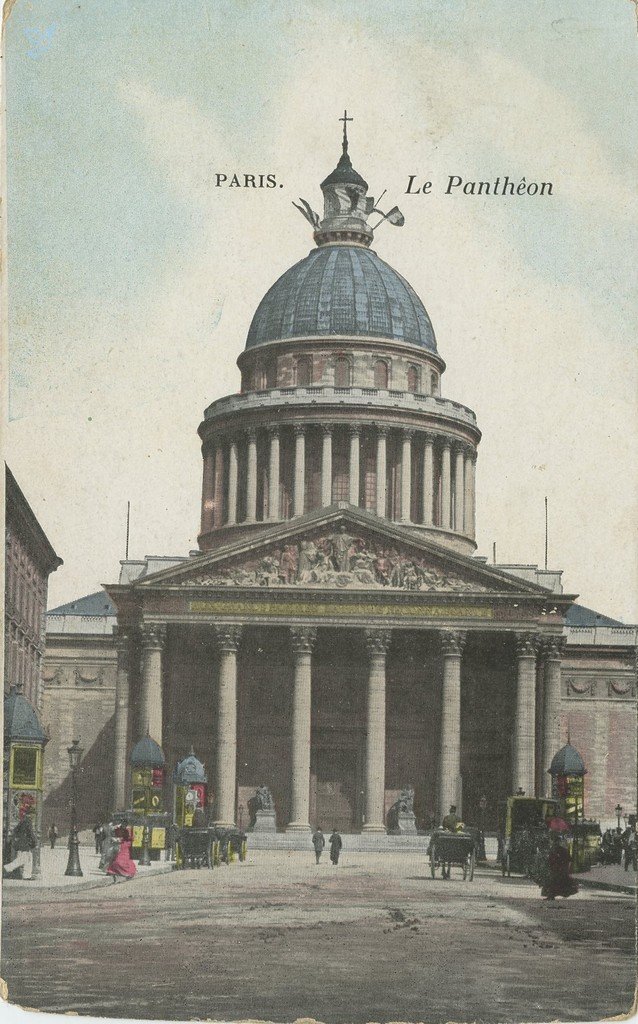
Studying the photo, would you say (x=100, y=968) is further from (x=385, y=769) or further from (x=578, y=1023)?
(x=385, y=769)

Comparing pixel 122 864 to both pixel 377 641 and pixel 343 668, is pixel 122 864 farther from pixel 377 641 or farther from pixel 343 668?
pixel 343 668

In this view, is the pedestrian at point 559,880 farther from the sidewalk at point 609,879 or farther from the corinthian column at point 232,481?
the corinthian column at point 232,481

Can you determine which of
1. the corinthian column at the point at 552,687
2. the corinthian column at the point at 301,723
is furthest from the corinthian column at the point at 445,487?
the corinthian column at the point at 301,723

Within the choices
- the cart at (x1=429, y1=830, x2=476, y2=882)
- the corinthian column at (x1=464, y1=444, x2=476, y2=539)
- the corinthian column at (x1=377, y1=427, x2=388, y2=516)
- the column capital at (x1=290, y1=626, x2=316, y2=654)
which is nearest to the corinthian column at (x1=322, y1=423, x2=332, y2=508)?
the corinthian column at (x1=377, y1=427, x2=388, y2=516)

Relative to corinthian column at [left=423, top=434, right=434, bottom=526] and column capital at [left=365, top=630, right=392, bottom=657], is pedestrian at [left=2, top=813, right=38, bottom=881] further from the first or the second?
corinthian column at [left=423, top=434, right=434, bottom=526]

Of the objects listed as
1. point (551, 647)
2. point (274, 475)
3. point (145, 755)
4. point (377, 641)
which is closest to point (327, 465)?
point (274, 475)

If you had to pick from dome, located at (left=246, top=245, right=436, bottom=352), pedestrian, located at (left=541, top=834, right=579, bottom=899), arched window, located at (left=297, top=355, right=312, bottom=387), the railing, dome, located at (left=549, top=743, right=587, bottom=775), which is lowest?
pedestrian, located at (left=541, top=834, right=579, bottom=899)

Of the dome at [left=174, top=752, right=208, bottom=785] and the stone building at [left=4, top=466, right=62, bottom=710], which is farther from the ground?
the stone building at [left=4, top=466, right=62, bottom=710]

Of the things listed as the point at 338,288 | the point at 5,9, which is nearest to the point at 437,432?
the point at 338,288
